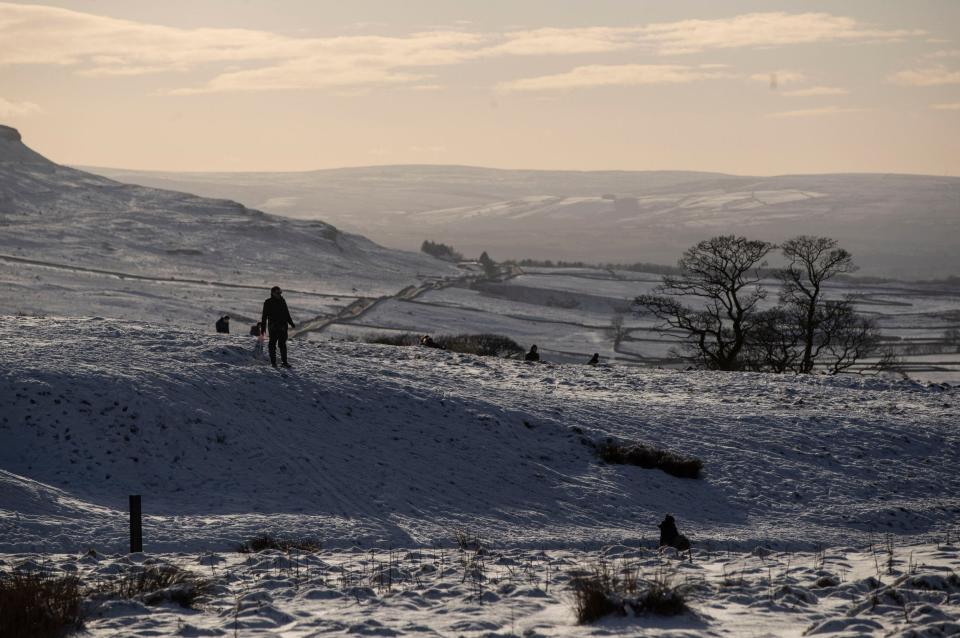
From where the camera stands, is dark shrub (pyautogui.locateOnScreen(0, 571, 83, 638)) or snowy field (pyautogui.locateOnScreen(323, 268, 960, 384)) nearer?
dark shrub (pyautogui.locateOnScreen(0, 571, 83, 638))

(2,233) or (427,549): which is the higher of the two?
(2,233)

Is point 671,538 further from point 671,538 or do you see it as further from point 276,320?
point 276,320

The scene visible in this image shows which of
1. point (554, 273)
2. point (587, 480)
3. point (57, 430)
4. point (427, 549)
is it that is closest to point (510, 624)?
point (427, 549)

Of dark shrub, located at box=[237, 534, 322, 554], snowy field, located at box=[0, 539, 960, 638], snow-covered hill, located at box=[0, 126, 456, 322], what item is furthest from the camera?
snow-covered hill, located at box=[0, 126, 456, 322]

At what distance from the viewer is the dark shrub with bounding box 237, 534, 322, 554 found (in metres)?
18.0

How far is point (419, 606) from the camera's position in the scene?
13.1 metres

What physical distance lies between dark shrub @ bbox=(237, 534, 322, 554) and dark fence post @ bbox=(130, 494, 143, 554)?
179 cm

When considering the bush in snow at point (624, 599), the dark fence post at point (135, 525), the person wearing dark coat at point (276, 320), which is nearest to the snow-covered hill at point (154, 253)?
the person wearing dark coat at point (276, 320)

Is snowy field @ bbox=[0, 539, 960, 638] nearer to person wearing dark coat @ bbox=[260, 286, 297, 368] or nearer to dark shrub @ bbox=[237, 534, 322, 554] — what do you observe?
dark shrub @ bbox=[237, 534, 322, 554]

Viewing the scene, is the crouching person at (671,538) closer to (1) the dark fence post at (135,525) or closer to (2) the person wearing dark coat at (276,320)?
(1) the dark fence post at (135,525)

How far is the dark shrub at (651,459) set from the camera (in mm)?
26078

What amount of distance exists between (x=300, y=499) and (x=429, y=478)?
3529 millimetres

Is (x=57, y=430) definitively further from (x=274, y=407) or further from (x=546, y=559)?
(x=546, y=559)

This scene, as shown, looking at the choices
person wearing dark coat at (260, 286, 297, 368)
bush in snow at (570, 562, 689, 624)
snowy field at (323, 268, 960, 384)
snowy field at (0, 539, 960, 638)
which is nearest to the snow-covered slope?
person wearing dark coat at (260, 286, 297, 368)
